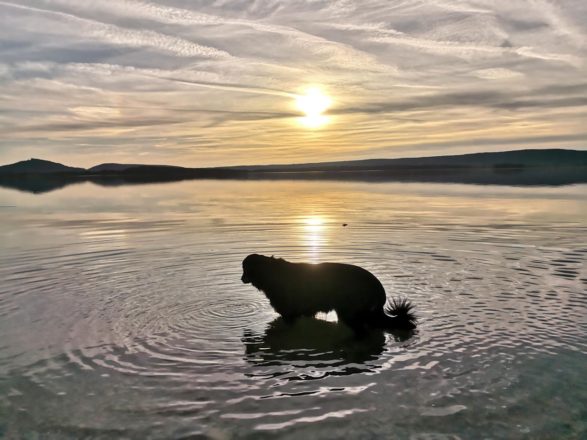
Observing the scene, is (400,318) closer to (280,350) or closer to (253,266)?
(280,350)

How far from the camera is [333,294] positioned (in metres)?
11.3

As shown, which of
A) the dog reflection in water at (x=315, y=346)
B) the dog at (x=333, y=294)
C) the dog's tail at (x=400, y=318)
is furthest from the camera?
the dog at (x=333, y=294)

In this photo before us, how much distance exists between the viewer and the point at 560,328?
35.2 feet

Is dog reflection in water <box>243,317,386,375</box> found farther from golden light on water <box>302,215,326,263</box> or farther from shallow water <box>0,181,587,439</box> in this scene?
golden light on water <box>302,215,326,263</box>

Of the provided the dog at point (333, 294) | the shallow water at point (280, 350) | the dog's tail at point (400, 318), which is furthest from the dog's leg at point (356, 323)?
the dog's tail at point (400, 318)

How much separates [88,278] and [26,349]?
601 cm

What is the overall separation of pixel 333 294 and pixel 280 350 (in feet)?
5.88

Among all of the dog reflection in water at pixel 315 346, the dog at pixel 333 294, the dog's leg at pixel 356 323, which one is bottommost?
the dog reflection in water at pixel 315 346

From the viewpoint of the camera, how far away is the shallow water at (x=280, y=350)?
284 inches

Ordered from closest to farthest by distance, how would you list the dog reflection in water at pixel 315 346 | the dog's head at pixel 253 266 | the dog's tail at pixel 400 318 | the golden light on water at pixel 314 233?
the dog reflection in water at pixel 315 346 → the dog's tail at pixel 400 318 → the dog's head at pixel 253 266 → the golden light on water at pixel 314 233

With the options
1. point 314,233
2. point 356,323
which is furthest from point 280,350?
point 314,233

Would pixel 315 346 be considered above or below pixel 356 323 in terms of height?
below

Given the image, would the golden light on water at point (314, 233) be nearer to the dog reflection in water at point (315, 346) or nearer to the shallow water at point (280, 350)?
the shallow water at point (280, 350)

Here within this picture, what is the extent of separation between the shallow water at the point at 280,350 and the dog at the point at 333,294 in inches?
14.7
